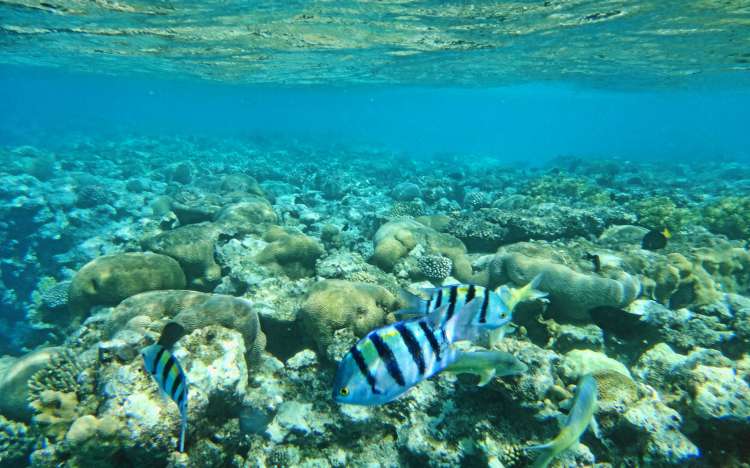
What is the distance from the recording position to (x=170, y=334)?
428 cm

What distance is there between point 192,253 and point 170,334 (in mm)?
3644

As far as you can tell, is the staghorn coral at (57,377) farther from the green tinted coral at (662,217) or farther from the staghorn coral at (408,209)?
the green tinted coral at (662,217)

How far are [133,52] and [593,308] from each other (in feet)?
96.3

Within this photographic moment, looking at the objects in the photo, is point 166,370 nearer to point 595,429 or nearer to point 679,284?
point 595,429

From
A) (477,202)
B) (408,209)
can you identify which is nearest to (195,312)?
(408,209)

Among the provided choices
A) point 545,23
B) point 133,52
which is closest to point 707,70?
point 545,23

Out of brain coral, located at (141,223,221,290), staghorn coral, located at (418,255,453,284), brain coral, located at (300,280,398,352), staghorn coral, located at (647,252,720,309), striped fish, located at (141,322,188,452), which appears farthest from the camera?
brain coral, located at (141,223,221,290)

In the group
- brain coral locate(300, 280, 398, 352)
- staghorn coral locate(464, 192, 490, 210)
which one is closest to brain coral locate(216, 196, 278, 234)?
brain coral locate(300, 280, 398, 352)

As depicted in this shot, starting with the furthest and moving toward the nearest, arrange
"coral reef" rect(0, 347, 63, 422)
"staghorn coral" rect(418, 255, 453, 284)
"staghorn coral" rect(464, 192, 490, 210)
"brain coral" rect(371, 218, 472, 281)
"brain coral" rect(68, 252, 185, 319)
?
"staghorn coral" rect(464, 192, 490, 210) → "brain coral" rect(371, 218, 472, 281) → "staghorn coral" rect(418, 255, 453, 284) → "brain coral" rect(68, 252, 185, 319) → "coral reef" rect(0, 347, 63, 422)

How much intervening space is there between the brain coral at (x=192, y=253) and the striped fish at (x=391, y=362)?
665cm

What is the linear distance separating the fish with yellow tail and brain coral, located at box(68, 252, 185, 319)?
6491 mm

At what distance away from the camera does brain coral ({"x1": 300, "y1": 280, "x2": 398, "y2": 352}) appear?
4922 millimetres

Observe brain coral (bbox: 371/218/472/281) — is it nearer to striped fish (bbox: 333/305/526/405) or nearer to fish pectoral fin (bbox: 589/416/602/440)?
fish pectoral fin (bbox: 589/416/602/440)

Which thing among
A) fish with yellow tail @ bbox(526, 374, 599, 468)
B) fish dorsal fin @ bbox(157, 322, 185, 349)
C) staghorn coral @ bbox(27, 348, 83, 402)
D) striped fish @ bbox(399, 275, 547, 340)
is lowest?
staghorn coral @ bbox(27, 348, 83, 402)
